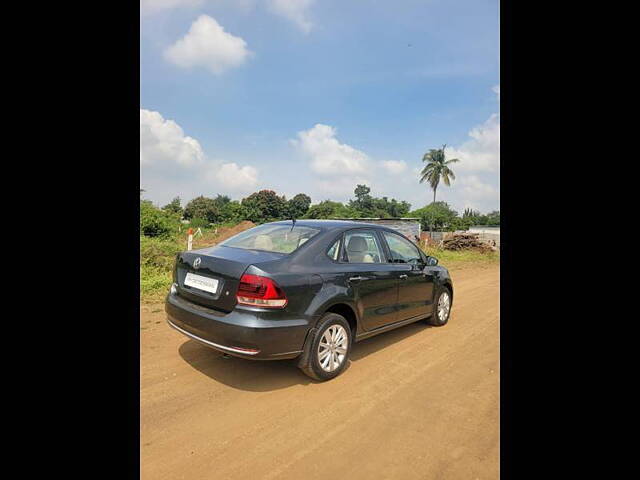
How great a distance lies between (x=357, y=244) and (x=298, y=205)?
53692 millimetres

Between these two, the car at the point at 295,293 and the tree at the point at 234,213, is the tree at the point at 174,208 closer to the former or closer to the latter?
the tree at the point at 234,213

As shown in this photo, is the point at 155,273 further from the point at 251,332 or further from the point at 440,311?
the point at 440,311

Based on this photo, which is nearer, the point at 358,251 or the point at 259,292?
the point at 259,292

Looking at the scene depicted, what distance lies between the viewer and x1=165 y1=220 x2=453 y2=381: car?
3100mm

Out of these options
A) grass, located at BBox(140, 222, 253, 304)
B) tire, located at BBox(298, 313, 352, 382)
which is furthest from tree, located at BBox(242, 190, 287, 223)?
tire, located at BBox(298, 313, 352, 382)

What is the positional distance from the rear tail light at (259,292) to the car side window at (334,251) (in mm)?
822

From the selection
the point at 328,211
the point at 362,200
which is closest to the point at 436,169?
the point at 328,211

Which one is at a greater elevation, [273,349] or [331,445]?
[273,349]

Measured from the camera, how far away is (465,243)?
22312 mm

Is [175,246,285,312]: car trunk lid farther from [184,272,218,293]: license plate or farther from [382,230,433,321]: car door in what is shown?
[382,230,433,321]: car door
